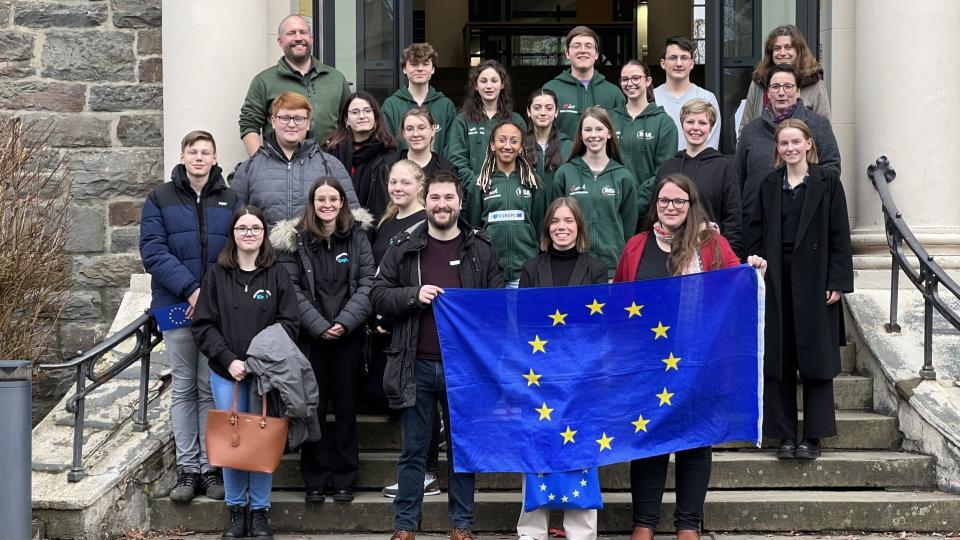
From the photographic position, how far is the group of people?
7273 mm

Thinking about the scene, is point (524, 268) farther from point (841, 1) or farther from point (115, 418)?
point (841, 1)

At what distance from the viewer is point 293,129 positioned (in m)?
8.30

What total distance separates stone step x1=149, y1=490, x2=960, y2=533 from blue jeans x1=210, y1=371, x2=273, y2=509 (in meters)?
0.35

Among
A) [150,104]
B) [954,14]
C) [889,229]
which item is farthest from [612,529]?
[150,104]

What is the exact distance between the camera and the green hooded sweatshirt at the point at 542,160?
833 cm

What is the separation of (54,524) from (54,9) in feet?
16.4

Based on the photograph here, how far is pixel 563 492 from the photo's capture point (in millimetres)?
7062

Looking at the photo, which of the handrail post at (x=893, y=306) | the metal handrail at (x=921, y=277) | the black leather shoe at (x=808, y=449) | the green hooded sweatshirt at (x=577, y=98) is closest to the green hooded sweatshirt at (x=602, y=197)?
the green hooded sweatshirt at (x=577, y=98)

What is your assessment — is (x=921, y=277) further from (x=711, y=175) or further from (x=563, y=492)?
(x=563, y=492)

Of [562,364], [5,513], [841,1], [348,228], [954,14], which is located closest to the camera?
[5,513]

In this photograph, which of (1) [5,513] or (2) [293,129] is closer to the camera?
(1) [5,513]

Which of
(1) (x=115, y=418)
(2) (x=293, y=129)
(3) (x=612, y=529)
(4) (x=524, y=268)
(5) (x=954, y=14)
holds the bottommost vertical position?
(3) (x=612, y=529)

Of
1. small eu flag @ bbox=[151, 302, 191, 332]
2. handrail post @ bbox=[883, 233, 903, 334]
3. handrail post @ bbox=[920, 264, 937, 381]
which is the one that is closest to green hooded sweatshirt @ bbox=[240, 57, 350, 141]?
small eu flag @ bbox=[151, 302, 191, 332]

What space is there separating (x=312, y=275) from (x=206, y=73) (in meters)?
2.93
